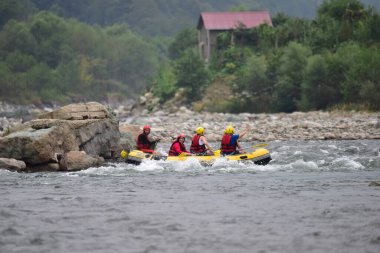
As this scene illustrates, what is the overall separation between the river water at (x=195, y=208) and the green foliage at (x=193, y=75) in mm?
38249

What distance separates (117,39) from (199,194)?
111732 mm

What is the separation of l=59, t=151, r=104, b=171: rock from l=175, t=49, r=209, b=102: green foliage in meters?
38.2

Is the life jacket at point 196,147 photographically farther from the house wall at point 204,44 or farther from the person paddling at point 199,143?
the house wall at point 204,44

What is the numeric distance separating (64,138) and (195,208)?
882 cm

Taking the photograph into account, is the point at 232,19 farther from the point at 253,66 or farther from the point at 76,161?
the point at 76,161

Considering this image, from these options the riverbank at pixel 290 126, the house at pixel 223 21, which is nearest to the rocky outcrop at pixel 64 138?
the riverbank at pixel 290 126

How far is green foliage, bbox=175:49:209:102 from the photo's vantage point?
61.0m

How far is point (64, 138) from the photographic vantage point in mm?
23375

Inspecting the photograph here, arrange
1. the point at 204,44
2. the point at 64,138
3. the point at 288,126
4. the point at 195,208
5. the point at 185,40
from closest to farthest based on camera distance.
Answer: the point at 195,208 < the point at 64,138 < the point at 288,126 < the point at 204,44 < the point at 185,40

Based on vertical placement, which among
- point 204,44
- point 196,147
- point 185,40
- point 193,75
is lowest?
point 196,147

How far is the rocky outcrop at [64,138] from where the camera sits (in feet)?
73.5

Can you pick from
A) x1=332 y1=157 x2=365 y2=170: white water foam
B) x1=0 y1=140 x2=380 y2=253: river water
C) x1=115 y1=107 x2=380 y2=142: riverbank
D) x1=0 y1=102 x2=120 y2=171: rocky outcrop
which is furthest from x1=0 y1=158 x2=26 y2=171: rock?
x1=115 y1=107 x2=380 y2=142: riverbank

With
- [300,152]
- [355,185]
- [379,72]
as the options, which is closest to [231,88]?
[379,72]

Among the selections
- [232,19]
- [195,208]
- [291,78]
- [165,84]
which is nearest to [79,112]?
[195,208]
